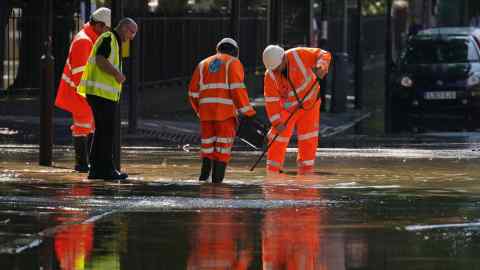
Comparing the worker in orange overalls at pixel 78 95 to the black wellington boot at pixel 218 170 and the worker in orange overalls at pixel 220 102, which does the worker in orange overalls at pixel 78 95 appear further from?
the black wellington boot at pixel 218 170

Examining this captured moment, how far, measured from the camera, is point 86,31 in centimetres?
1734

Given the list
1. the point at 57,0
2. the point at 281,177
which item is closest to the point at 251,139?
the point at 281,177

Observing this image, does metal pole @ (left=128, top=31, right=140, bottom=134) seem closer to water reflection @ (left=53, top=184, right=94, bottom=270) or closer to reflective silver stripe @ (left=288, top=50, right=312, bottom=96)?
reflective silver stripe @ (left=288, top=50, right=312, bottom=96)

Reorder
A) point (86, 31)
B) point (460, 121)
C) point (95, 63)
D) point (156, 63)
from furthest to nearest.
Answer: point (156, 63) < point (460, 121) < point (86, 31) < point (95, 63)

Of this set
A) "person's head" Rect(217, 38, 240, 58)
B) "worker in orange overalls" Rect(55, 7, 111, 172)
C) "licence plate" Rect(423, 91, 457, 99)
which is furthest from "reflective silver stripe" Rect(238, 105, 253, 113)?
"licence plate" Rect(423, 91, 457, 99)

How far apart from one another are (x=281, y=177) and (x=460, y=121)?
33.7 ft

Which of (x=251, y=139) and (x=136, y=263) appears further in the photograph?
(x=251, y=139)

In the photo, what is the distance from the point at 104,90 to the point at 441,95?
11456 mm

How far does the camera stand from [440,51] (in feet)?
89.9

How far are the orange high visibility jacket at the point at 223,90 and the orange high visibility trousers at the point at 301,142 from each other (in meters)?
1.56

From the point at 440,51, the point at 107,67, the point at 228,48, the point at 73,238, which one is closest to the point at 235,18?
the point at 440,51

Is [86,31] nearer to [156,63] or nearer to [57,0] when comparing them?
[57,0]

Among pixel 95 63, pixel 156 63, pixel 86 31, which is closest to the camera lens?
pixel 95 63


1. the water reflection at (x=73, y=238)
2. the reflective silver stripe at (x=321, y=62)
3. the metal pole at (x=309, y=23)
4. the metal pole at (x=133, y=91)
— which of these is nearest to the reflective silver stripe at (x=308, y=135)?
the reflective silver stripe at (x=321, y=62)
